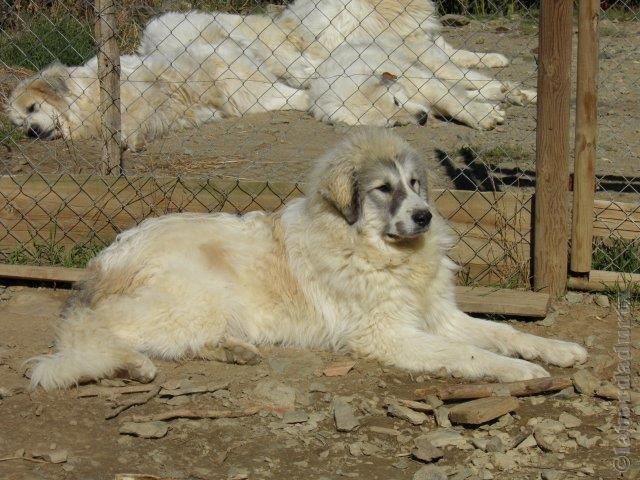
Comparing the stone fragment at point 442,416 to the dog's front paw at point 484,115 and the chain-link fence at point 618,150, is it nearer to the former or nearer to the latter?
the chain-link fence at point 618,150

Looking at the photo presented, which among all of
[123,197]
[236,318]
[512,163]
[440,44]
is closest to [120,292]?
[236,318]

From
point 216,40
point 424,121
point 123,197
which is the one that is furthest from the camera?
point 216,40

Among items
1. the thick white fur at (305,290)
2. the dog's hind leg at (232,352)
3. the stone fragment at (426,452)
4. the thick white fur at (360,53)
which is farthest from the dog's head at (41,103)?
the stone fragment at (426,452)

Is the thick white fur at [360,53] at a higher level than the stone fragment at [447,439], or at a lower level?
higher

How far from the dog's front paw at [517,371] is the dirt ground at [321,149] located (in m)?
1.60

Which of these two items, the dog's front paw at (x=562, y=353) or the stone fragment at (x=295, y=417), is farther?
the dog's front paw at (x=562, y=353)

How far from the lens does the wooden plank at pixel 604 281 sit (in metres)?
5.12

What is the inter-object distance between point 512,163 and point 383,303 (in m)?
2.23

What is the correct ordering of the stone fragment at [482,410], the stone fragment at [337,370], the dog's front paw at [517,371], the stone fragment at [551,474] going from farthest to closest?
the stone fragment at [337,370] < the dog's front paw at [517,371] < the stone fragment at [482,410] < the stone fragment at [551,474]

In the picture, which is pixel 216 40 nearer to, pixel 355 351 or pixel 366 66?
pixel 366 66

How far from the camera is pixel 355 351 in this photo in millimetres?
4734

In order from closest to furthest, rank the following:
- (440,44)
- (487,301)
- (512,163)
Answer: (487,301), (512,163), (440,44)

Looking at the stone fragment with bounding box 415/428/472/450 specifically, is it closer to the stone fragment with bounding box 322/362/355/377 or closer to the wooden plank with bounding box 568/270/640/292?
the stone fragment with bounding box 322/362/355/377

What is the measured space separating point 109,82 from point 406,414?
2.80 meters
